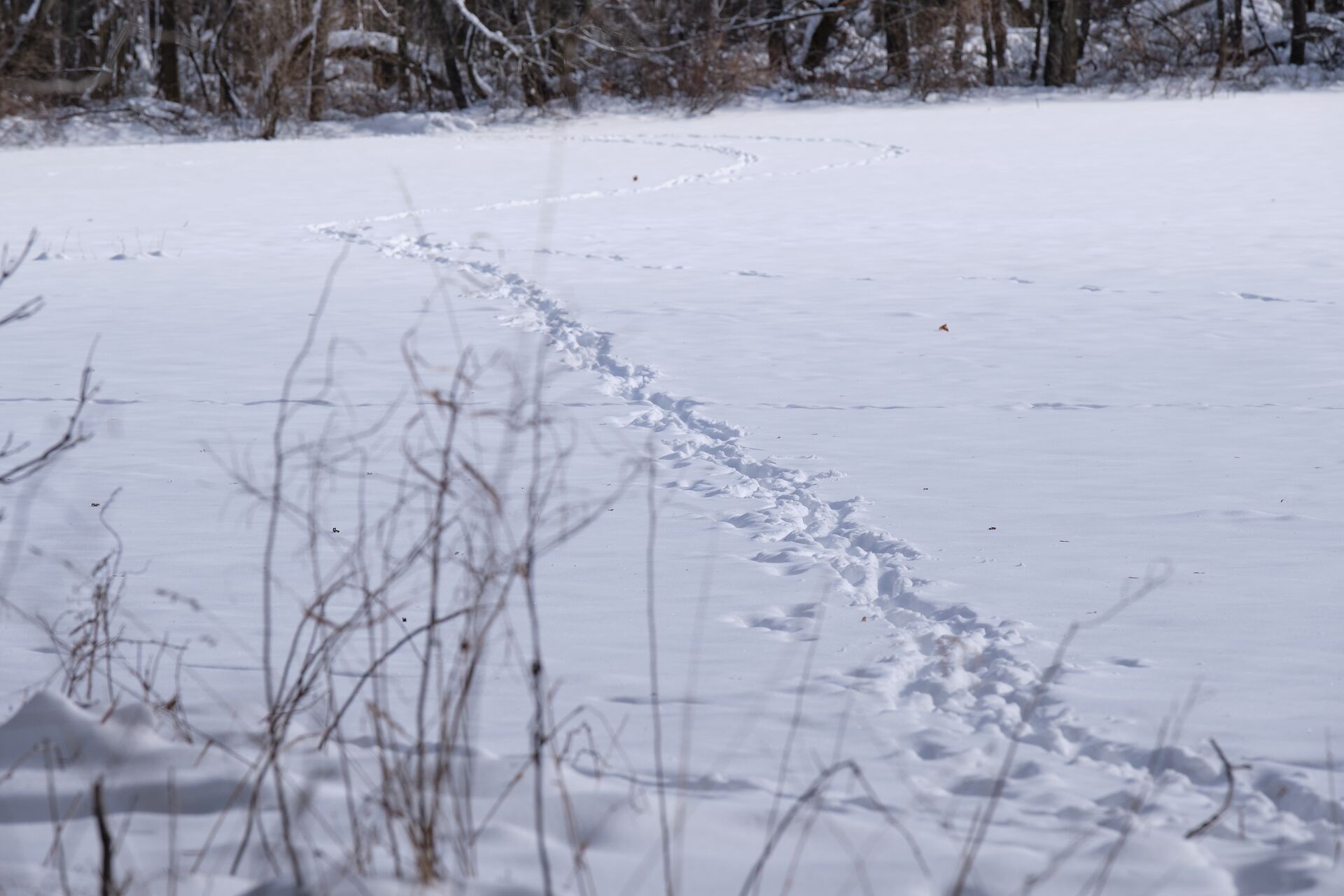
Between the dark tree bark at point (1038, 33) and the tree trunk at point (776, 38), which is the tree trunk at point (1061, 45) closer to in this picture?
the dark tree bark at point (1038, 33)

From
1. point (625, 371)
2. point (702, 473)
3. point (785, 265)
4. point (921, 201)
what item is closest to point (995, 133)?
point (921, 201)

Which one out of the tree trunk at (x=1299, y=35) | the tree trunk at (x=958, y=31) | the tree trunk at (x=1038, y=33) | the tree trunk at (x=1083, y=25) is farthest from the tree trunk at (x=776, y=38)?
the tree trunk at (x=1299, y=35)

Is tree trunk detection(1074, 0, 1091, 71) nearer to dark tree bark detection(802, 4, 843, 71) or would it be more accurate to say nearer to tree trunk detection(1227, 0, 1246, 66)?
tree trunk detection(1227, 0, 1246, 66)

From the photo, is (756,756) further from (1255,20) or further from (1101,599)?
(1255,20)

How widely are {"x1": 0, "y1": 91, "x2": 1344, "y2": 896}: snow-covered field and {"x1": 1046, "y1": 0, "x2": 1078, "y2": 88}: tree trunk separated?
21.3 m

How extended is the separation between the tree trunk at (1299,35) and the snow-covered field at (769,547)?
74.8ft

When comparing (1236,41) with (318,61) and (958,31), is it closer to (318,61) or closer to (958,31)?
(958,31)

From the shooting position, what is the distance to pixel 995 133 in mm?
21953

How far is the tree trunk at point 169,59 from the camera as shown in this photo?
1252 inches

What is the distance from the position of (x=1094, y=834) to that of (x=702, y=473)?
2882 mm

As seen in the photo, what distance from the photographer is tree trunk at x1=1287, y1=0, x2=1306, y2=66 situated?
3197 centimetres

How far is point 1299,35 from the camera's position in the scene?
32.0 metres

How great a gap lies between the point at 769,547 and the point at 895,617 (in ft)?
2.29

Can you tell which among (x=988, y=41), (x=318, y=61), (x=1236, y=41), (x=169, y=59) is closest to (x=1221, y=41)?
(x=1236, y=41)
